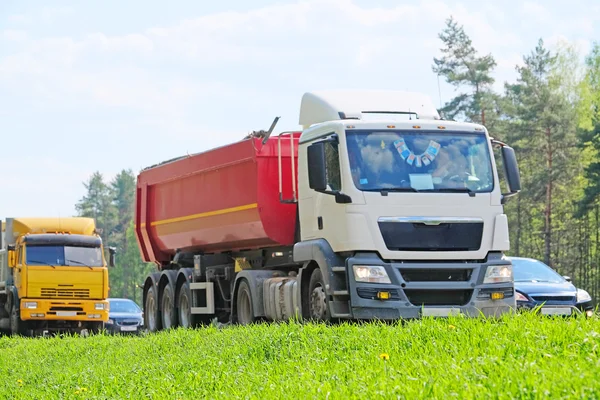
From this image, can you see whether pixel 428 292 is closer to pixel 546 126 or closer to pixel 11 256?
pixel 11 256

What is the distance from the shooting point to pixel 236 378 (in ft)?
34.5

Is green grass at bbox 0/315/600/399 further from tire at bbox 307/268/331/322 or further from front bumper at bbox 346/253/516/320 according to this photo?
front bumper at bbox 346/253/516/320

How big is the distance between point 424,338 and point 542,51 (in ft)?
186

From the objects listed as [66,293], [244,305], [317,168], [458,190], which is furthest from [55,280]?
[458,190]

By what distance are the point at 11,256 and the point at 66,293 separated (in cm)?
199

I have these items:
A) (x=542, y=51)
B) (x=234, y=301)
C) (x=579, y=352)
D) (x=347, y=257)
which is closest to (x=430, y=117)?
(x=347, y=257)

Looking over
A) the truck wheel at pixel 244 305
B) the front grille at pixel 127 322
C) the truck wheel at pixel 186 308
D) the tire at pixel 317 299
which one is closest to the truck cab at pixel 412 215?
the tire at pixel 317 299

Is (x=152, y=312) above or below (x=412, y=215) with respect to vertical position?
below

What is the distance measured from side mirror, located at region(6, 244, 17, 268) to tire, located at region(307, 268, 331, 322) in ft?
52.3

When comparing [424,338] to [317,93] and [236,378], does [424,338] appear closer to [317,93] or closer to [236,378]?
[236,378]

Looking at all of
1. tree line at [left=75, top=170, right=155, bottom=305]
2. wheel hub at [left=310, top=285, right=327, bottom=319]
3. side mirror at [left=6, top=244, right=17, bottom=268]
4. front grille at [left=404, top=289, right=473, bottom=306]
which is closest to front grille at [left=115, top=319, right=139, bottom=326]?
side mirror at [left=6, top=244, right=17, bottom=268]

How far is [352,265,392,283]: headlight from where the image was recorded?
1478 cm

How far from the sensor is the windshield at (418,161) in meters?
15.1

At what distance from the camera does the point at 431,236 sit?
15062mm
